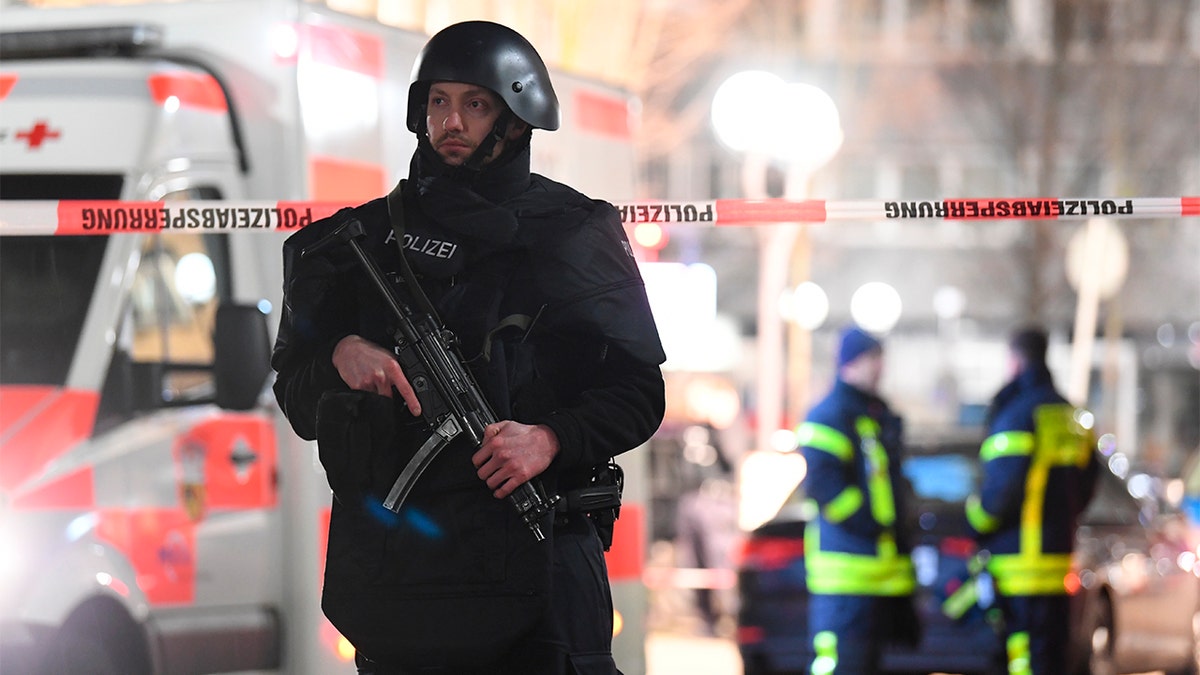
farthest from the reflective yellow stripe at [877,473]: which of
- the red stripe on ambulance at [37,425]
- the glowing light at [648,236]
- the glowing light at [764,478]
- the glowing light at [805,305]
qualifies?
the glowing light at [805,305]

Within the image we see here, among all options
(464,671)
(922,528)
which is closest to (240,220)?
(464,671)

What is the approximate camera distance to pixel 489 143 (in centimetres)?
362

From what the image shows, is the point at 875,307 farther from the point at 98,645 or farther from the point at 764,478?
the point at 98,645

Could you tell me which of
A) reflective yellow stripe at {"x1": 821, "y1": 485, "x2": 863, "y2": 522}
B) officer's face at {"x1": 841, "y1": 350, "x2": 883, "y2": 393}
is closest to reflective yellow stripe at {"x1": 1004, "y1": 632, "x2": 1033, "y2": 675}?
reflective yellow stripe at {"x1": 821, "y1": 485, "x2": 863, "y2": 522}

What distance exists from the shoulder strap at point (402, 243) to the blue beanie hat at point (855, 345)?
4.17 metres

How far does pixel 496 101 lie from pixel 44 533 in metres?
2.74

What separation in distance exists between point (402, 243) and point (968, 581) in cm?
646

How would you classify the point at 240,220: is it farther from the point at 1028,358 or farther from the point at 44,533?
the point at 1028,358

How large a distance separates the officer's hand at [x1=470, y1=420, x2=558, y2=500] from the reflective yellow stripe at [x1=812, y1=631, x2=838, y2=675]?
13.2 feet

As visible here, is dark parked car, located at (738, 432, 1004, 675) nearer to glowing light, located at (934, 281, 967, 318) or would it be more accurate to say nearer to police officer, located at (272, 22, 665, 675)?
police officer, located at (272, 22, 665, 675)

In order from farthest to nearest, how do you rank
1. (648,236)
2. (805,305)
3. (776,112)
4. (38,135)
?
(805,305), (776,112), (648,236), (38,135)

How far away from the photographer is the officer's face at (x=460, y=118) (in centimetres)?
359

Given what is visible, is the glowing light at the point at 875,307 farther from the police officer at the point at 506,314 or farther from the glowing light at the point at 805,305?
the police officer at the point at 506,314

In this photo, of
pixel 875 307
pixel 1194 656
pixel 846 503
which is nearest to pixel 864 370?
pixel 846 503
